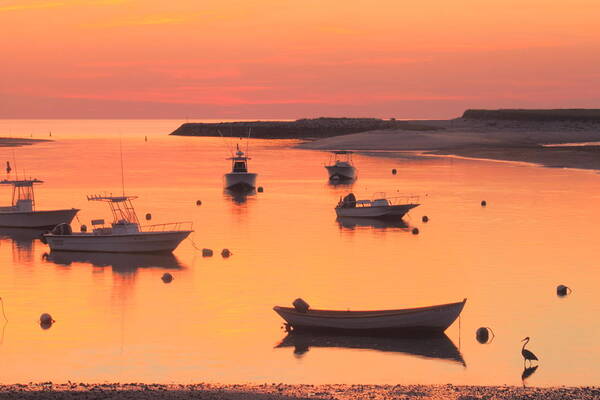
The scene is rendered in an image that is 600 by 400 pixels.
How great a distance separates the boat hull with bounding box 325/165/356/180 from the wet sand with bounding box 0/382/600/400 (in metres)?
62.3

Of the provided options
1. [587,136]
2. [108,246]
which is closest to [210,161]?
[587,136]

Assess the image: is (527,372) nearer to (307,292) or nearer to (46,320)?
(307,292)

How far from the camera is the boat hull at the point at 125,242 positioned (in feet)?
123

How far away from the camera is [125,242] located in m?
37.5

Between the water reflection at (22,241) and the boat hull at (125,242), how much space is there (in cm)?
181

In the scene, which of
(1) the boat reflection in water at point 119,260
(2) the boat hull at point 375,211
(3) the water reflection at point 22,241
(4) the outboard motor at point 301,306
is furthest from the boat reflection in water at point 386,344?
(2) the boat hull at point 375,211

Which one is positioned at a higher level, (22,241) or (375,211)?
(375,211)

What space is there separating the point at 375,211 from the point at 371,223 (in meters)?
1.29

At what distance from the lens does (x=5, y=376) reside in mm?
20438

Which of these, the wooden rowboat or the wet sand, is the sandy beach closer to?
the wooden rowboat

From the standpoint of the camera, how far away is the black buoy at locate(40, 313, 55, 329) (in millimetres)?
25422

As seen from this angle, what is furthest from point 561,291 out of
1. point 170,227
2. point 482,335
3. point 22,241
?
point 22,241

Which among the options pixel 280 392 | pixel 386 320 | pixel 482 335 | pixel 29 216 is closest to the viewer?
pixel 280 392

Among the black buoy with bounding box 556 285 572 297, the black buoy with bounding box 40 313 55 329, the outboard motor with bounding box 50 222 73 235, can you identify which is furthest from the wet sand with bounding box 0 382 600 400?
the outboard motor with bounding box 50 222 73 235
